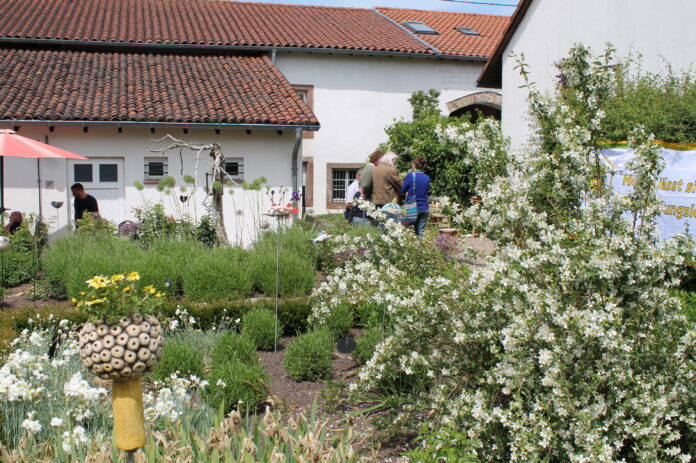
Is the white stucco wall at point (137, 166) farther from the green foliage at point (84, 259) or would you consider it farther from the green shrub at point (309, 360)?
the green shrub at point (309, 360)

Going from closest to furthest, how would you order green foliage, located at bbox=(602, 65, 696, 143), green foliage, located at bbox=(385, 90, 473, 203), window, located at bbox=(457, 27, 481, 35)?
green foliage, located at bbox=(602, 65, 696, 143)
green foliage, located at bbox=(385, 90, 473, 203)
window, located at bbox=(457, 27, 481, 35)

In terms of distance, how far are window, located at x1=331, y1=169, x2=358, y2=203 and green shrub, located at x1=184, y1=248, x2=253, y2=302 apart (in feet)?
44.2

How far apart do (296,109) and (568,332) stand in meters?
13.1

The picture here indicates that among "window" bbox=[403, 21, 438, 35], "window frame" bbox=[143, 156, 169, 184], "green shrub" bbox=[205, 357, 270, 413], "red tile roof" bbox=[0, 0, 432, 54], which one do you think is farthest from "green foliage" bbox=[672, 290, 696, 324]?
"window" bbox=[403, 21, 438, 35]

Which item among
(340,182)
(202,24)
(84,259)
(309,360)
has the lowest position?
(309,360)

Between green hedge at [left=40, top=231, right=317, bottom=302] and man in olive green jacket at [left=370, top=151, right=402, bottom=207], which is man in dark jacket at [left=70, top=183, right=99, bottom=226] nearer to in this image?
green hedge at [left=40, top=231, right=317, bottom=302]

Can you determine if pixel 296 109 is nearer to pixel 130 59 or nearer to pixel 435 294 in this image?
pixel 130 59

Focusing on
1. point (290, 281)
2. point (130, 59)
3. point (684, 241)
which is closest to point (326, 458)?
point (684, 241)

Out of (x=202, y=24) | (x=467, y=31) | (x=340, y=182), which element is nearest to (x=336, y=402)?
(x=340, y=182)

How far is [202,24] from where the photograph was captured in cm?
2100

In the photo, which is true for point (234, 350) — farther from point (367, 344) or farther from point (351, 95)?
point (351, 95)

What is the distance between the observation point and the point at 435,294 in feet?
12.8

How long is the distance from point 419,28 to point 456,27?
1961 mm

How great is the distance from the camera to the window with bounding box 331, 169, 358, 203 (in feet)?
70.2
